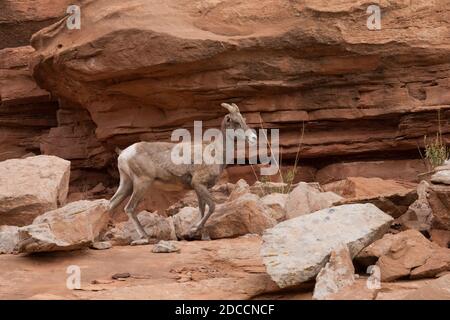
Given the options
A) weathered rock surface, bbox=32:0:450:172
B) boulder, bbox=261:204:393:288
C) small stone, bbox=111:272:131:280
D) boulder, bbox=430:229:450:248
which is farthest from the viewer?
weathered rock surface, bbox=32:0:450:172

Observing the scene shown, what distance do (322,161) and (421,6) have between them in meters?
3.25

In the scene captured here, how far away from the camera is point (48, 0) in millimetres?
15312

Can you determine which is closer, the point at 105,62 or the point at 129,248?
the point at 129,248

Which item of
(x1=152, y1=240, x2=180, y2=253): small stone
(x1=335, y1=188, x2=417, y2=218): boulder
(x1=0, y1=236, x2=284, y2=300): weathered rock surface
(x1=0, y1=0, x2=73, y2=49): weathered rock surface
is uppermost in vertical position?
(x1=0, y1=0, x2=73, y2=49): weathered rock surface

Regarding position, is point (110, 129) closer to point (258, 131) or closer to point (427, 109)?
point (258, 131)

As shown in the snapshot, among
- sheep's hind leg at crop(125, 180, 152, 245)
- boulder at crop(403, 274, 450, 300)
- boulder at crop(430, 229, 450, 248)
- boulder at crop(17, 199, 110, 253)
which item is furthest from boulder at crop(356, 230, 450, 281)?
sheep's hind leg at crop(125, 180, 152, 245)

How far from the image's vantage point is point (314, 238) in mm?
5707

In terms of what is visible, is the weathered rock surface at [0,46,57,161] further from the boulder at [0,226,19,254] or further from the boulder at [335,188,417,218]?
the boulder at [335,188,417,218]

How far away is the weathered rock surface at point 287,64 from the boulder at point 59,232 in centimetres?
526

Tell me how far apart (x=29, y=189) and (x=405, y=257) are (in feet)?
15.6

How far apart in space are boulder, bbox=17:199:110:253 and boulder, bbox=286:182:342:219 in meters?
2.51

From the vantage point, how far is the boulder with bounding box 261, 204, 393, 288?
17.5 ft

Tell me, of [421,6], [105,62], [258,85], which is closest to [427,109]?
[421,6]

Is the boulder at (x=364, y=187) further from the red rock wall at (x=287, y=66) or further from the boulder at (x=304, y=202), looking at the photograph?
the red rock wall at (x=287, y=66)
